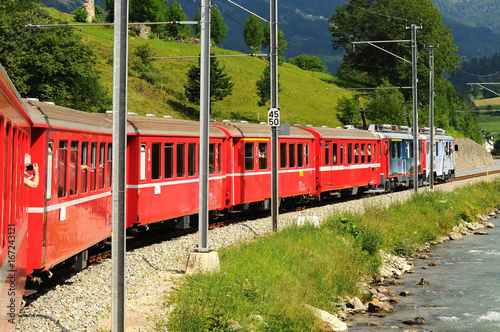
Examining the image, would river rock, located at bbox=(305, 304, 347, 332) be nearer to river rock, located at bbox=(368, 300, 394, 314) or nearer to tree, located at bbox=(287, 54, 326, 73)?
river rock, located at bbox=(368, 300, 394, 314)

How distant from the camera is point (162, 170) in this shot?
17.9 meters

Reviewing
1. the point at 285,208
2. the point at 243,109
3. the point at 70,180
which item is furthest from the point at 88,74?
the point at 70,180

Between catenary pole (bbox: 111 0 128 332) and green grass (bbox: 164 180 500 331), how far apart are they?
1.68 metres

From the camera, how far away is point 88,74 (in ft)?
170

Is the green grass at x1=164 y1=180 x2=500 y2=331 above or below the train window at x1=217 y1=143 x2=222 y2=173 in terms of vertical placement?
below

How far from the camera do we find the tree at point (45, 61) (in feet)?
A: 160

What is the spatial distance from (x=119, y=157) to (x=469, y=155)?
81611 millimetres

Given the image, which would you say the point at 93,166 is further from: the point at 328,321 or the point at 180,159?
the point at 328,321

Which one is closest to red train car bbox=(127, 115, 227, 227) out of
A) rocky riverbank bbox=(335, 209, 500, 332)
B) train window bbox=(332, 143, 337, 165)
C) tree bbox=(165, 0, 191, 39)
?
rocky riverbank bbox=(335, 209, 500, 332)

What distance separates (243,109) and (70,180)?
73.4 m

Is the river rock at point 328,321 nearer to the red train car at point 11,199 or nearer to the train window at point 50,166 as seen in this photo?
the train window at point 50,166

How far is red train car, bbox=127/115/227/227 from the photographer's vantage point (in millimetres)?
16781

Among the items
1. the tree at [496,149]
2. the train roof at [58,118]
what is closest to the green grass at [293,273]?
the train roof at [58,118]

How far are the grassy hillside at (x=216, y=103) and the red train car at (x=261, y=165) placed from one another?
41.1 metres
